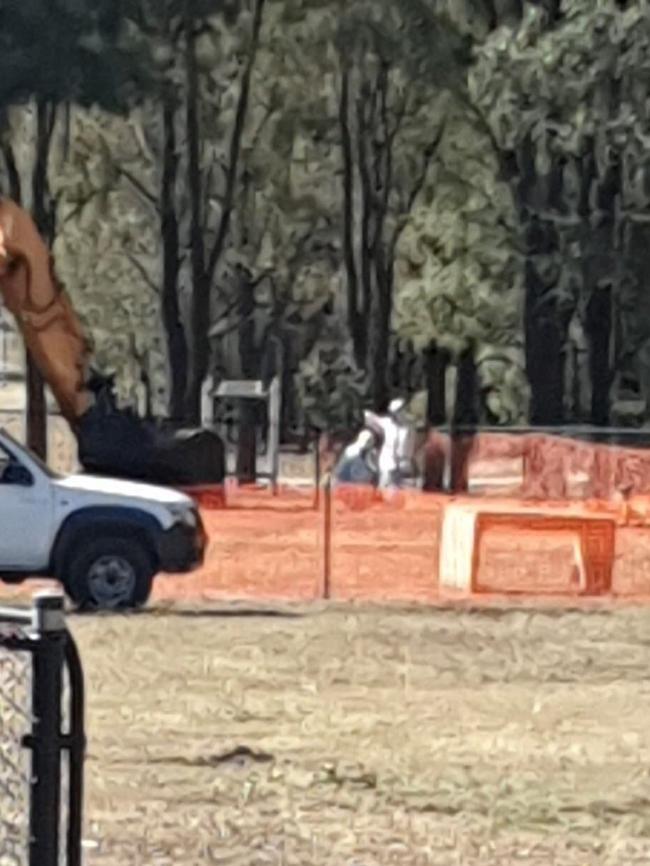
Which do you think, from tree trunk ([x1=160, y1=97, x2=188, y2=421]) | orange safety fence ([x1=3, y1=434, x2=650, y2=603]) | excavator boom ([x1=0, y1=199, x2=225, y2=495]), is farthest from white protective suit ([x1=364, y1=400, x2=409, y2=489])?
tree trunk ([x1=160, y1=97, x2=188, y2=421])

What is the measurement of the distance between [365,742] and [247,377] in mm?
56588

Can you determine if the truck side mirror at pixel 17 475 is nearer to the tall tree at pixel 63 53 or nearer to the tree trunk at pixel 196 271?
the tall tree at pixel 63 53

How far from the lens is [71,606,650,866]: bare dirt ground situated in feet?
37.0

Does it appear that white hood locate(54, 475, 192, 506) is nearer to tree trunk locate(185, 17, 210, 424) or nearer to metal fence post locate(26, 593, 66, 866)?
metal fence post locate(26, 593, 66, 866)

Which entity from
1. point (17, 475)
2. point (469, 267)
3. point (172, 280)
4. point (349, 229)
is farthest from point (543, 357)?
point (17, 475)

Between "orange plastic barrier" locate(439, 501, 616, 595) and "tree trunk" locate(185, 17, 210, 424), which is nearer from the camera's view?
"orange plastic barrier" locate(439, 501, 616, 595)

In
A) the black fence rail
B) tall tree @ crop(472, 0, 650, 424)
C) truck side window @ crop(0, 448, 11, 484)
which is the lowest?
truck side window @ crop(0, 448, 11, 484)

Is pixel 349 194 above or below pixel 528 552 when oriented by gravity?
above

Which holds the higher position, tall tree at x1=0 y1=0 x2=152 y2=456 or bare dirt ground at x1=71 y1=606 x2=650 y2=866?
tall tree at x1=0 y1=0 x2=152 y2=456

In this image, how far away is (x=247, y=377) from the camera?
70.9m

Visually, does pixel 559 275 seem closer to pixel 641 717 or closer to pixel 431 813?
pixel 641 717

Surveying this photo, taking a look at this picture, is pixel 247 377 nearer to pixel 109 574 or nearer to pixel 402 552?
pixel 402 552

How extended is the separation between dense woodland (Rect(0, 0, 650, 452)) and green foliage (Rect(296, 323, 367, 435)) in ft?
0.24

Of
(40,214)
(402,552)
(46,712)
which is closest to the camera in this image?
(46,712)
